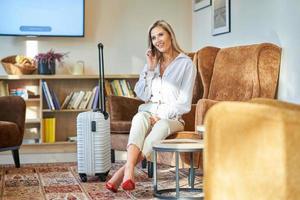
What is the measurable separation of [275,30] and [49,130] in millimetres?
2620

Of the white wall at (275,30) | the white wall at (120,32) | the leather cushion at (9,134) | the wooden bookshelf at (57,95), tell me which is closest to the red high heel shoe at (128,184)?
the white wall at (275,30)

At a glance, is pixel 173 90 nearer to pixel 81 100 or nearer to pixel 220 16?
pixel 220 16

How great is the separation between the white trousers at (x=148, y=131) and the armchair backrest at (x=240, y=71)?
0.50 meters

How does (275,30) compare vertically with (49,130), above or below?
above

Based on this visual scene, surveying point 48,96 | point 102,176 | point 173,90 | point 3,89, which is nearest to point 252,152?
point 173,90

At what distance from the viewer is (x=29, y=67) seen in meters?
5.34

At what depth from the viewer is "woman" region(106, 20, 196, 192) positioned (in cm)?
353

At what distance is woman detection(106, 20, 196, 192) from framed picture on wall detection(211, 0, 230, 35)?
0.97m

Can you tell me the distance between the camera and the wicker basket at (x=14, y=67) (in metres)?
5.30

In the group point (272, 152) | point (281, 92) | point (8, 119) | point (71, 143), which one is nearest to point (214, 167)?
point (272, 152)

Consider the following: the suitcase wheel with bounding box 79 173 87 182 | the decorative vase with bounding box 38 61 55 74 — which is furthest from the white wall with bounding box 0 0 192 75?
the suitcase wheel with bounding box 79 173 87 182

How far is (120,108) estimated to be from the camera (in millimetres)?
4691

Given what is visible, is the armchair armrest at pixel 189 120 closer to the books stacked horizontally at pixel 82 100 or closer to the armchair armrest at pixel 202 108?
the armchair armrest at pixel 202 108

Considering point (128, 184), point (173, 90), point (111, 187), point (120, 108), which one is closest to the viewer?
point (128, 184)
